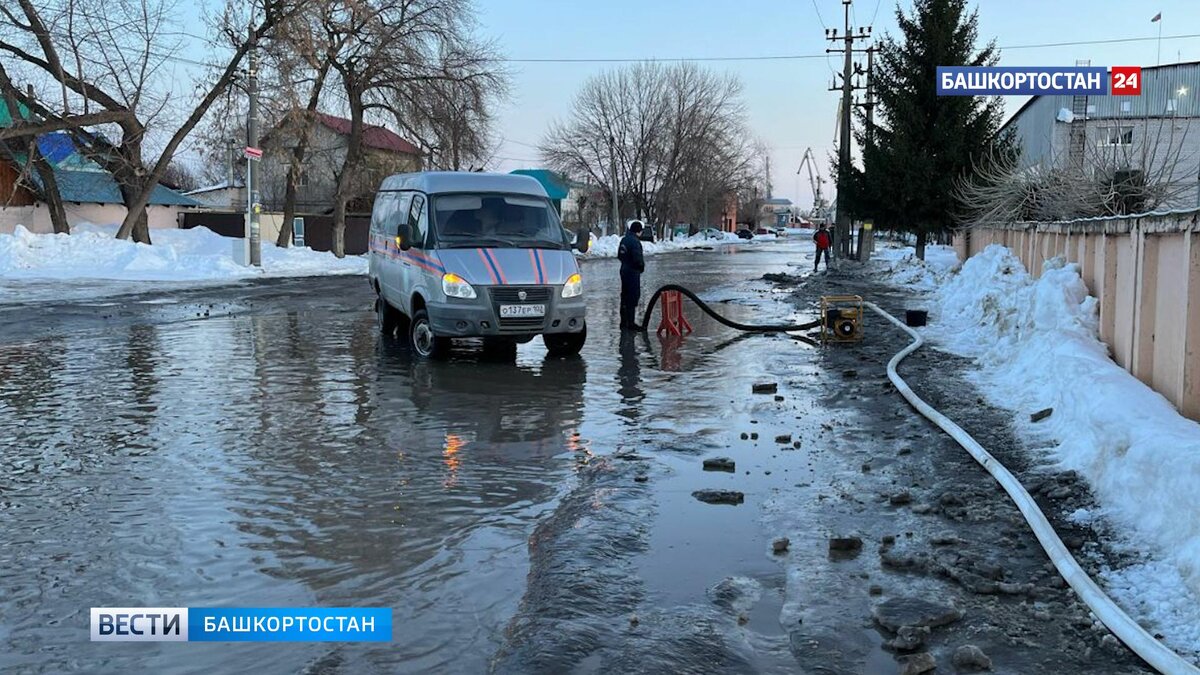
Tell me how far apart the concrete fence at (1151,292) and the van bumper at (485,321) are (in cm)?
599

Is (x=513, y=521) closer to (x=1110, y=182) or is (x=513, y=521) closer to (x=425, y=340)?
(x=425, y=340)

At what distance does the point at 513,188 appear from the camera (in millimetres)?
13023

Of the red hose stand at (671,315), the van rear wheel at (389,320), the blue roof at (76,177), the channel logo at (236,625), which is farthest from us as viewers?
the blue roof at (76,177)

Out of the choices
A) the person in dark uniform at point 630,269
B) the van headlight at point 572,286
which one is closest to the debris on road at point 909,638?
the van headlight at point 572,286

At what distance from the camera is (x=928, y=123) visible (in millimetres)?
32625

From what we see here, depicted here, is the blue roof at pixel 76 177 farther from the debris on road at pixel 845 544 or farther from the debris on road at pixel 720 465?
the debris on road at pixel 845 544

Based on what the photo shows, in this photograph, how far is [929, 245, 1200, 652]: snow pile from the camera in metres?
4.41

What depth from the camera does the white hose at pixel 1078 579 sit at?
11.9 feet

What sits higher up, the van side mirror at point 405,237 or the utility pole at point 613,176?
the utility pole at point 613,176

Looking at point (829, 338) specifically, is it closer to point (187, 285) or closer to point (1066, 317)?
point (1066, 317)

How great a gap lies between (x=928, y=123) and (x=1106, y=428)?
28493 millimetres

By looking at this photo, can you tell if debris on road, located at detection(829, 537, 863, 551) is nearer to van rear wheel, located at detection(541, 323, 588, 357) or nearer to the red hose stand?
van rear wheel, located at detection(541, 323, 588, 357)

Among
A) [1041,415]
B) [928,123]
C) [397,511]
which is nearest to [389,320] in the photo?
[397,511]

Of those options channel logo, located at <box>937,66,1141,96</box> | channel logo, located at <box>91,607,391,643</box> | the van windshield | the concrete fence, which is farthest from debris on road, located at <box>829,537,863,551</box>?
channel logo, located at <box>937,66,1141,96</box>
